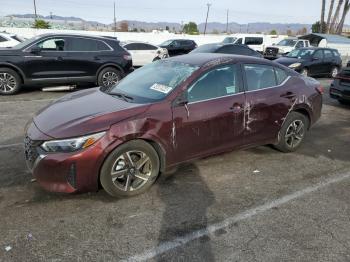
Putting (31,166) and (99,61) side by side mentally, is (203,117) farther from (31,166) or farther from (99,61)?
(99,61)

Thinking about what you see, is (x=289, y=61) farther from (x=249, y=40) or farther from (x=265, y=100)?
(x=249, y=40)

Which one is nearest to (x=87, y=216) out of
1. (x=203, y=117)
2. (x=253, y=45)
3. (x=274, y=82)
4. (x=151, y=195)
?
(x=151, y=195)

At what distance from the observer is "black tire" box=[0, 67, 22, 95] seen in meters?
9.63

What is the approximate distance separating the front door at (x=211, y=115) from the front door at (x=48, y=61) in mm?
6816

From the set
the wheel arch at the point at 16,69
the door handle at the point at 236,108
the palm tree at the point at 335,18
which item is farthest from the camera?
the palm tree at the point at 335,18

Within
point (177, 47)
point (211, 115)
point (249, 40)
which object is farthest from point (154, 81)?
point (249, 40)

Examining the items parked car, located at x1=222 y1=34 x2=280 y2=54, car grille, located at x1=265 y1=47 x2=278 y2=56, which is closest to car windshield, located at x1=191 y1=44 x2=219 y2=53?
car grille, located at x1=265 y1=47 x2=278 y2=56

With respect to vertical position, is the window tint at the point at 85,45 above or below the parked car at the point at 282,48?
above

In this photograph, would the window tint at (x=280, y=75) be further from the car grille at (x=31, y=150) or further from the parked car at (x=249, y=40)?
the parked car at (x=249, y=40)

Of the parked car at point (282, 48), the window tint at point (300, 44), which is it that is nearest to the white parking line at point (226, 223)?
the parked car at point (282, 48)

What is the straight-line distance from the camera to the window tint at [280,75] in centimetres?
535

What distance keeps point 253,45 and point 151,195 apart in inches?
1066

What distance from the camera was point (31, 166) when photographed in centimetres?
380

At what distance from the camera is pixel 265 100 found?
5012 millimetres
